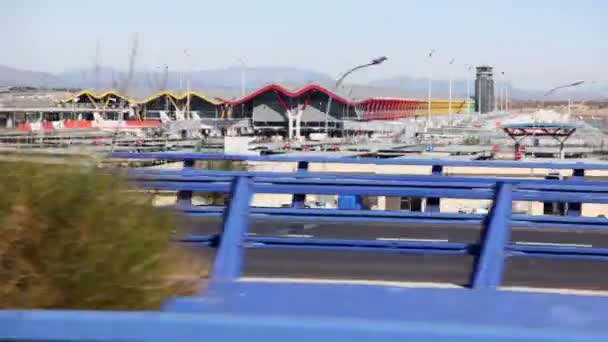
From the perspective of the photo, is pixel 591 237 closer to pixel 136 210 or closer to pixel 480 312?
pixel 480 312

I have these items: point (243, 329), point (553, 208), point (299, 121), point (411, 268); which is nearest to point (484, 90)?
point (299, 121)

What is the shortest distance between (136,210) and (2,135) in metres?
3.79

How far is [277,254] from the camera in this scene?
8680 mm

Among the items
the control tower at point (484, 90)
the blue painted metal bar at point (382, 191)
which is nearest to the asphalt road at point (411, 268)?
the blue painted metal bar at point (382, 191)

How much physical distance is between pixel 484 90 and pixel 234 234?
158103 mm

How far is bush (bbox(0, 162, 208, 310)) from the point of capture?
4070mm

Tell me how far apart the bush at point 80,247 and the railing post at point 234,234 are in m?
1.82

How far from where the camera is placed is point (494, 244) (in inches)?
275

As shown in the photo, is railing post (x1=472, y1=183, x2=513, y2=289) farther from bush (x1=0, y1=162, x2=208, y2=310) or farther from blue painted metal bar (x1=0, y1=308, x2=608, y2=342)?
blue painted metal bar (x1=0, y1=308, x2=608, y2=342)

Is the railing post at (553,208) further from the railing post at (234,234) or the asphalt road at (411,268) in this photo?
the railing post at (234,234)

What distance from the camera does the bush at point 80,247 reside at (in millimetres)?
4070

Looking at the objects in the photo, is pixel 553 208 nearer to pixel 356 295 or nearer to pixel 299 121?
pixel 356 295

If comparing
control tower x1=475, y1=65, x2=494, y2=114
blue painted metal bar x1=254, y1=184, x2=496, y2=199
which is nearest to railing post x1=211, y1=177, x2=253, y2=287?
blue painted metal bar x1=254, y1=184, x2=496, y2=199

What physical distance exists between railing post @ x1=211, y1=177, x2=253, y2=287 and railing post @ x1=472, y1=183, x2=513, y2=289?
1918mm
